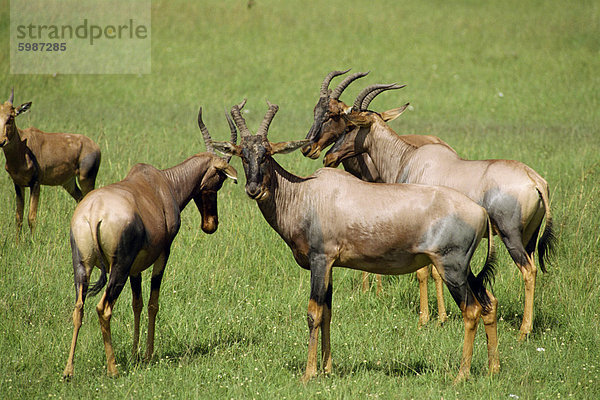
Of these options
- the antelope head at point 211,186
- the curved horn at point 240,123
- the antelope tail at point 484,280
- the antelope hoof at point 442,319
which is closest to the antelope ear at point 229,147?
the curved horn at point 240,123

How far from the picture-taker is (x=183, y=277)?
891 centimetres

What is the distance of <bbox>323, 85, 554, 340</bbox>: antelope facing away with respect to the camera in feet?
25.9

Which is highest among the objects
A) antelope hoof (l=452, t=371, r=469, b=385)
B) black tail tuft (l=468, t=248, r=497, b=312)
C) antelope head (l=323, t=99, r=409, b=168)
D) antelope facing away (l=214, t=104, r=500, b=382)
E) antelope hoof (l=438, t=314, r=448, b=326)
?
antelope head (l=323, t=99, r=409, b=168)

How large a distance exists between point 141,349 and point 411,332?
9.71 ft

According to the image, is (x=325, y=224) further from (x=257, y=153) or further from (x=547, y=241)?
(x=547, y=241)

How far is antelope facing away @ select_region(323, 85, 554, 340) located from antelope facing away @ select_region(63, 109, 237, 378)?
204 cm

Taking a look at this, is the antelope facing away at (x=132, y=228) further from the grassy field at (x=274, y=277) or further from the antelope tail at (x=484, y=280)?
the antelope tail at (x=484, y=280)

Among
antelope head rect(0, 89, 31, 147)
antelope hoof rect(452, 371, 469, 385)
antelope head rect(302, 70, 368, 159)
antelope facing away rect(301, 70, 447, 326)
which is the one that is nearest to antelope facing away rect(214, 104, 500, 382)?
antelope hoof rect(452, 371, 469, 385)

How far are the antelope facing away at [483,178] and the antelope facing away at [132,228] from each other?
2.04 m

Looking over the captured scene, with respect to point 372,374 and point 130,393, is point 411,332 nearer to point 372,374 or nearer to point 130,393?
point 372,374

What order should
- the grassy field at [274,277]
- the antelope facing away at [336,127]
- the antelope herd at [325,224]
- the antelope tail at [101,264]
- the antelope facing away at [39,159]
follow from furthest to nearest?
the antelope facing away at [39,159], the antelope facing away at [336,127], the grassy field at [274,277], the antelope herd at [325,224], the antelope tail at [101,264]

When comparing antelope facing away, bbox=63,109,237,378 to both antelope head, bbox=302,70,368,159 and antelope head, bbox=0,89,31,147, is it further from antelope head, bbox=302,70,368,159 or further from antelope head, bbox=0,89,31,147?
antelope head, bbox=0,89,31,147

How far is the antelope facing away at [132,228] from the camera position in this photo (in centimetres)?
619

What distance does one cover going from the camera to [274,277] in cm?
931
